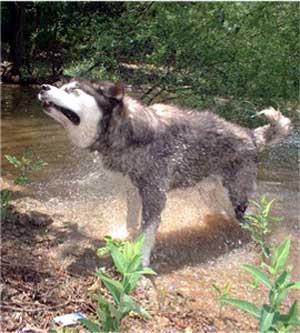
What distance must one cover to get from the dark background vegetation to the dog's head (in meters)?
2.96

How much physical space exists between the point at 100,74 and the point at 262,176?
2460 mm

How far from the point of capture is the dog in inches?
170

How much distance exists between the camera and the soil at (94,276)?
3.28 meters

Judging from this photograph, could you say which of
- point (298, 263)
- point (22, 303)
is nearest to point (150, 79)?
point (298, 263)

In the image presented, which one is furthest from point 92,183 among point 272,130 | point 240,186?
point 272,130

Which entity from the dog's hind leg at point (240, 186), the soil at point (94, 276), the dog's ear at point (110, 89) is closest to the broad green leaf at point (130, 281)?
the soil at point (94, 276)

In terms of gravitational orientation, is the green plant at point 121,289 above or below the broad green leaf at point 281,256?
below

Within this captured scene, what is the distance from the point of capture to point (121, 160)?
4.48 metres

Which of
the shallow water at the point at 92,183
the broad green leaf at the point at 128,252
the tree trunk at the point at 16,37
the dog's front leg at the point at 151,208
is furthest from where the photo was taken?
the tree trunk at the point at 16,37

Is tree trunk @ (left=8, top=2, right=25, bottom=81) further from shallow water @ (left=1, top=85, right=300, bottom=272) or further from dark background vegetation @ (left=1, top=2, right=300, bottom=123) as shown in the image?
dark background vegetation @ (left=1, top=2, right=300, bottom=123)

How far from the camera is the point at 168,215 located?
5473 mm

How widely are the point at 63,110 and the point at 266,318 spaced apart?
2430 millimetres

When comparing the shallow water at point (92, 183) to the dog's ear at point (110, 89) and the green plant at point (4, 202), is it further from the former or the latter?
the green plant at point (4, 202)

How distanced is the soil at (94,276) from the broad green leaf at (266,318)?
965 mm
